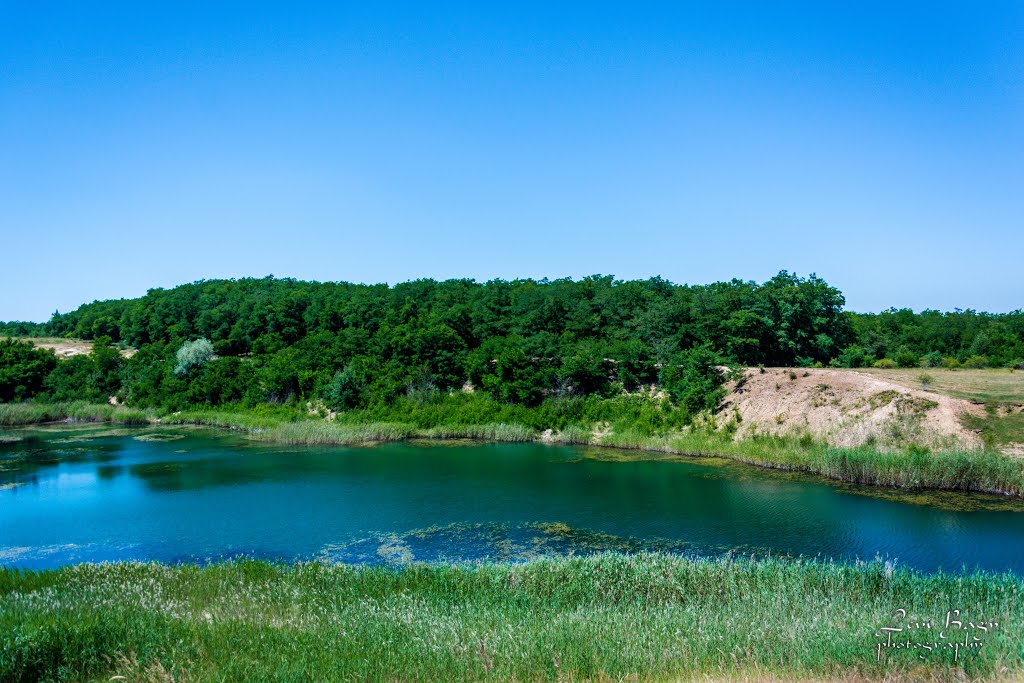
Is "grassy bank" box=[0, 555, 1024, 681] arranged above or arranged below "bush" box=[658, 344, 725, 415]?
below

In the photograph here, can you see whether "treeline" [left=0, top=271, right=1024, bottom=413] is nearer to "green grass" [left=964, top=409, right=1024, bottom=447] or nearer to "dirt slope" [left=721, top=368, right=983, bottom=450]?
"dirt slope" [left=721, top=368, right=983, bottom=450]

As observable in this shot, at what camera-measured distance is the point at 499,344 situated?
5334 cm

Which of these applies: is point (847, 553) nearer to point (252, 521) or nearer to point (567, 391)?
point (252, 521)

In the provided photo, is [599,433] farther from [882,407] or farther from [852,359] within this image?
[852,359]

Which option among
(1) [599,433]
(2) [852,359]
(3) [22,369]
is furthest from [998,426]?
(3) [22,369]

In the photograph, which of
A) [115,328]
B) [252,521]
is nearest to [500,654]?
[252,521]

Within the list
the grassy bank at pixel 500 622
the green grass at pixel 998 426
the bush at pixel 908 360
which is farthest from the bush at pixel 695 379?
the grassy bank at pixel 500 622

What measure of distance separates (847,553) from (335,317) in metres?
59.0

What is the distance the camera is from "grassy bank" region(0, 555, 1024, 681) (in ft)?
31.8

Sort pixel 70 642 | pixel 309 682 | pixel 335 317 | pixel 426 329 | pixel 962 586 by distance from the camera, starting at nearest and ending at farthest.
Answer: pixel 309 682
pixel 70 642
pixel 962 586
pixel 426 329
pixel 335 317

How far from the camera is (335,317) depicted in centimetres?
7094

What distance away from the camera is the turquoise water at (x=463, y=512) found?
69.7 ft

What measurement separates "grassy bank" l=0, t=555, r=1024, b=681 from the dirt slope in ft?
61.7

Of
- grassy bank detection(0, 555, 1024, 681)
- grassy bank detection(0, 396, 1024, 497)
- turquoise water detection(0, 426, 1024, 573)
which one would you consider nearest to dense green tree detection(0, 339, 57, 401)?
grassy bank detection(0, 396, 1024, 497)
